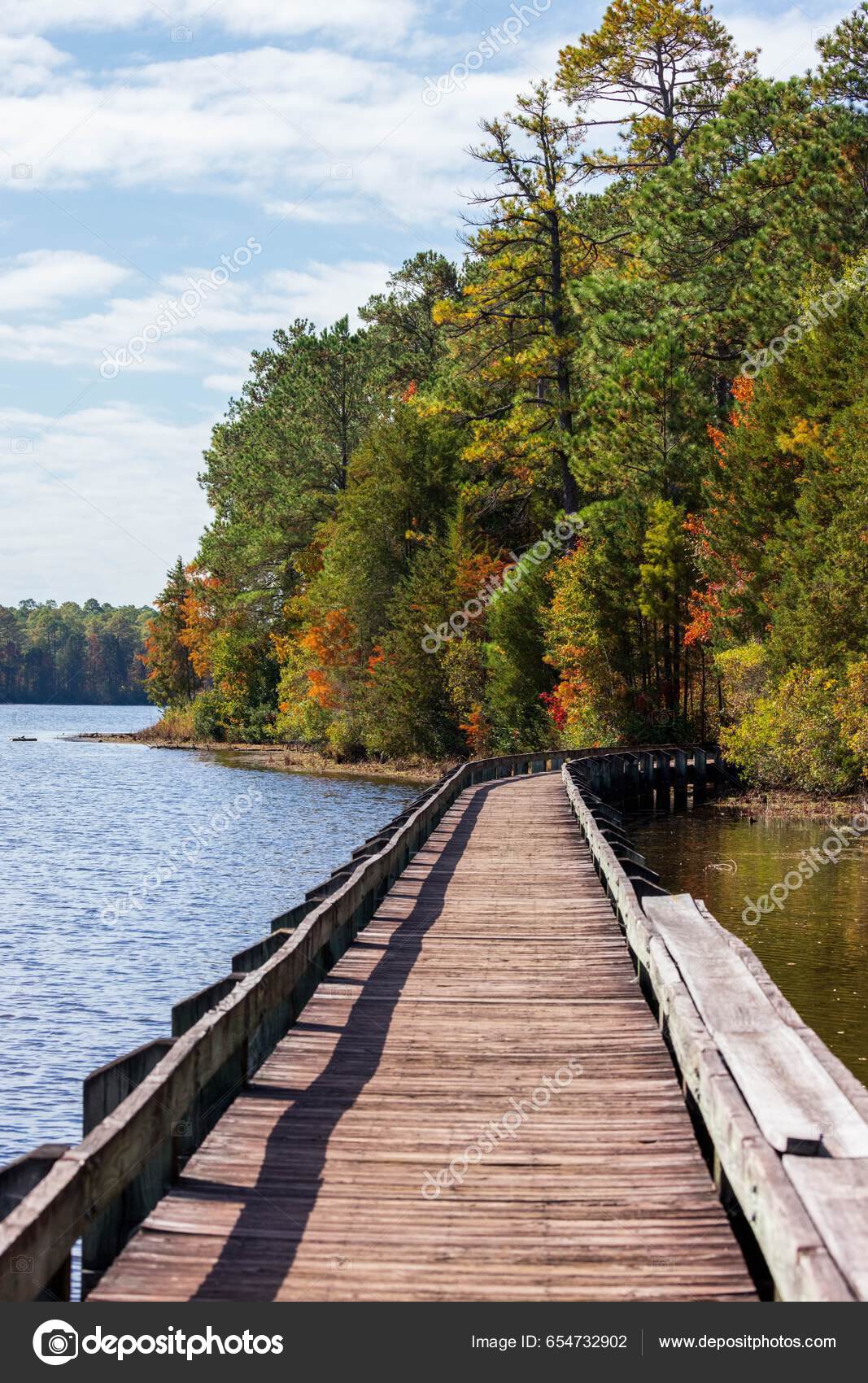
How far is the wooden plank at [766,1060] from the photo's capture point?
567cm

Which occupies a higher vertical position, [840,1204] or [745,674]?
[745,674]

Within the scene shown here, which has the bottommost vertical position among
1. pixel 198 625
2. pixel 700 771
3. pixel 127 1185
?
pixel 700 771

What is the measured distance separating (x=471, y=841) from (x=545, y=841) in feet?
Result: 3.78

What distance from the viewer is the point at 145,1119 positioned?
5598 millimetres

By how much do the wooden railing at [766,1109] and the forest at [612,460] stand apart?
77.3ft

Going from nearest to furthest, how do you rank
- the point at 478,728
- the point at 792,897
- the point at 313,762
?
1. the point at 792,897
2. the point at 478,728
3. the point at 313,762

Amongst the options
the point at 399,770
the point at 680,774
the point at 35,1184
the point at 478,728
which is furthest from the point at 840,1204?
the point at 399,770

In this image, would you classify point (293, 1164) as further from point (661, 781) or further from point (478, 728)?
point (478, 728)

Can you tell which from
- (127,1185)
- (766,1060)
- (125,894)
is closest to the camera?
(127,1185)
